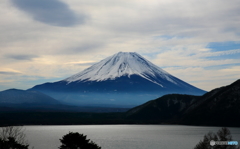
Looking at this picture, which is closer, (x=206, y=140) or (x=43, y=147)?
(x=206, y=140)

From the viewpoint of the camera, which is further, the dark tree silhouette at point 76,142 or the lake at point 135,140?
the lake at point 135,140

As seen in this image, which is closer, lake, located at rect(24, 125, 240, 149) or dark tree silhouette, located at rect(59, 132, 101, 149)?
dark tree silhouette, located at rect(59, 132, 101, 149)

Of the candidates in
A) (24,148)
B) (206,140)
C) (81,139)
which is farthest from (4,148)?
(206,140)

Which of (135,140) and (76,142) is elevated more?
(76,142)

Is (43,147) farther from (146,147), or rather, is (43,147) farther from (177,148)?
(177,148)

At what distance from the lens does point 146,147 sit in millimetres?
105500

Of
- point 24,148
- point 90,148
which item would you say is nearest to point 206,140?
point 90,148

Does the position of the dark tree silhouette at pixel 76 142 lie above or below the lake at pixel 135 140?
above

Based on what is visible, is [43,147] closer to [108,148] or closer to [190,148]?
[108,148]

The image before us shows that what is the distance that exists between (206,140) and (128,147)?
5529 centimetres

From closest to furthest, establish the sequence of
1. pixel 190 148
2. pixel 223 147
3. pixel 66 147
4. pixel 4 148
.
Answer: pixel 4 148 < pixel 223 147 < pixel 66 147 < pixel 190 148

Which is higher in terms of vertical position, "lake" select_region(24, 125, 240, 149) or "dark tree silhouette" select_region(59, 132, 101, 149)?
"dark tree silhouette" select_region(59, 132, 101, 149)

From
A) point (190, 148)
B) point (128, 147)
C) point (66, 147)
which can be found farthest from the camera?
point (128, 147)

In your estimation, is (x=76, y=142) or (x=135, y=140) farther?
(x=135, y=140)
